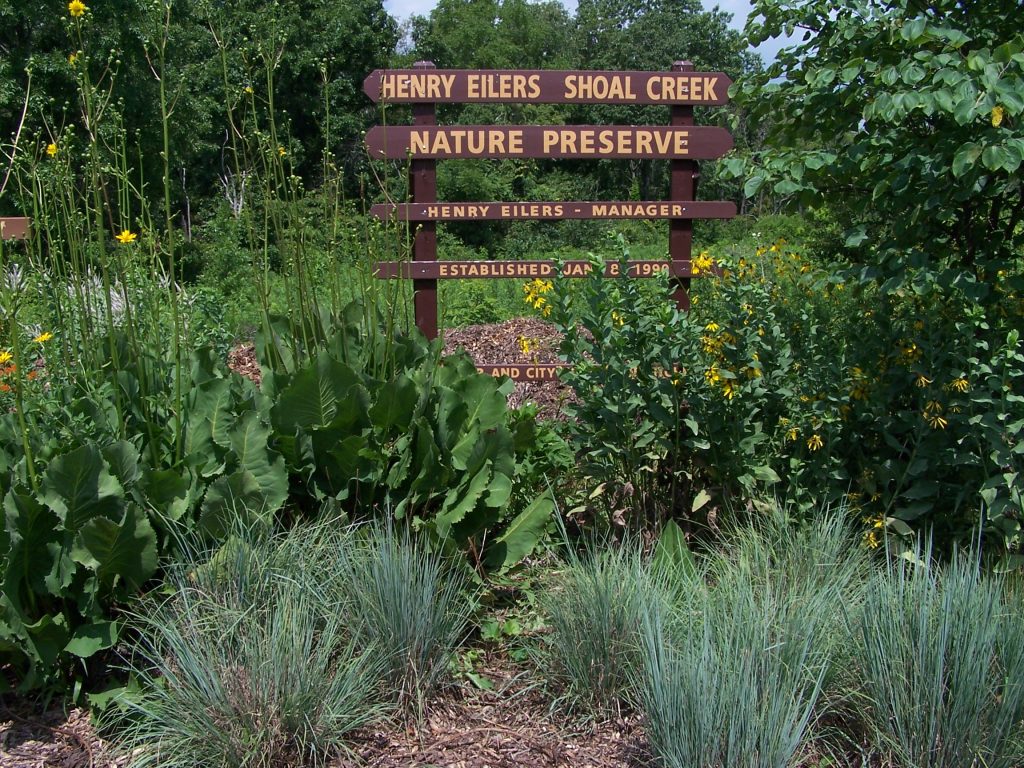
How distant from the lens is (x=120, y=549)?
2734 millimetres

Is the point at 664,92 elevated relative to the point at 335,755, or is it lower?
elevated

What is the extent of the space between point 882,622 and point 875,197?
4.91ft

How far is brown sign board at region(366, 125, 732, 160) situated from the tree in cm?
222

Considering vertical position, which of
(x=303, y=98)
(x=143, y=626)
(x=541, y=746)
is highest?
(x=303, y=98)

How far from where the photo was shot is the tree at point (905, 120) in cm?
290

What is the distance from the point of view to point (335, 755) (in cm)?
256

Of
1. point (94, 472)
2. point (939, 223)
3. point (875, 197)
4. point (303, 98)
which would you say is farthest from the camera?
point (303, 98)

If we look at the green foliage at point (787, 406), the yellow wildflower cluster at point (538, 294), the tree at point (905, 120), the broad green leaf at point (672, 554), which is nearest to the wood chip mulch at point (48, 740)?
the broad green leaf at point (672, 554)

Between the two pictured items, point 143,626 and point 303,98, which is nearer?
point 143,626

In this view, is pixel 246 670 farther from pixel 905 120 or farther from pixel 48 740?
pixel 905 120

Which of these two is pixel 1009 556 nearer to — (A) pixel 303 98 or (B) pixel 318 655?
(B) pixel 318 655

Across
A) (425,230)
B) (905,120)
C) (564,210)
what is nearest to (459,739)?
(905,120)

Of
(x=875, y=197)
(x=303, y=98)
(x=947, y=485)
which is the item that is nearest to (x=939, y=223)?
(x=875, y=197)

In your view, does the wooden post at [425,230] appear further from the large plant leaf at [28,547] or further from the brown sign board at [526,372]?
the large plant leaf at [28,547]
